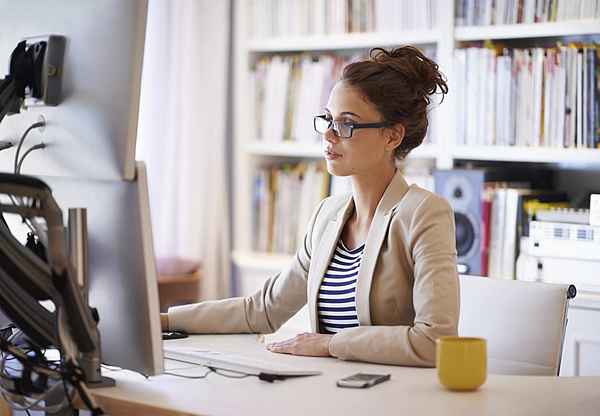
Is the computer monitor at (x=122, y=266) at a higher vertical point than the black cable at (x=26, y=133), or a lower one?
lower

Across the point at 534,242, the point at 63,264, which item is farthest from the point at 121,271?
the point at 534,242

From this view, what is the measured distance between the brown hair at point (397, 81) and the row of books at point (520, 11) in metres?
1.10

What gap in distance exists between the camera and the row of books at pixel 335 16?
346 cm

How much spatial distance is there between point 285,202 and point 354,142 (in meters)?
1.68

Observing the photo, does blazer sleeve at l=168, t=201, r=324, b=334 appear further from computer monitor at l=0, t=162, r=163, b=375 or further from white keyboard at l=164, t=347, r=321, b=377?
computer monitor at l=0, t=162, r=163, b=375

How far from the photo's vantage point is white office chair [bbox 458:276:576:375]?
195 centimetres

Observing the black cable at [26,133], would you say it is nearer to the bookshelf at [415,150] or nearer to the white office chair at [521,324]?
the white office chair at [521,324]

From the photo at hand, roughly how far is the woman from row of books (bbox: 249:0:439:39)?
1301 millimetres

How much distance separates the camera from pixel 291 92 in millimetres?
3752

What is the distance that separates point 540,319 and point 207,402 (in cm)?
80

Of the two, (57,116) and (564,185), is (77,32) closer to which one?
(57,116)

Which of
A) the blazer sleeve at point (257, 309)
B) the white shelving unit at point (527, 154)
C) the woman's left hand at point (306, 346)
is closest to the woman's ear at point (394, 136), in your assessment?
the blazer sleeve at point (257, 309)

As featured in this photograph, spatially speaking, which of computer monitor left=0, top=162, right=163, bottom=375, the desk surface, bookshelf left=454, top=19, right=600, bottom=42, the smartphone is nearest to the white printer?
bookshelf left=454, top=19, right=600, bottom=42

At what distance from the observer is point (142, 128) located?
373 cm
